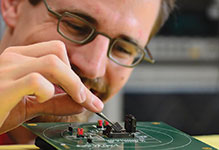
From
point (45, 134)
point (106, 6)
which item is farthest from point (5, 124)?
point (106, 6)

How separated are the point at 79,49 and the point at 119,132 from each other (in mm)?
412

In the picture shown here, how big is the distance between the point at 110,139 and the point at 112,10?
55cm

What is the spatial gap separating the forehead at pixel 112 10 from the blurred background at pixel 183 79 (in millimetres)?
1743

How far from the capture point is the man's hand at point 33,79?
78cm

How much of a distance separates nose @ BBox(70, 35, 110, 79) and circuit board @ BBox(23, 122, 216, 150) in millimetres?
246

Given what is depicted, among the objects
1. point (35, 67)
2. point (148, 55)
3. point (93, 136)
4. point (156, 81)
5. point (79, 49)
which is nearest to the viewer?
point (35, 67)

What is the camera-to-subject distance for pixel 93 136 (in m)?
0.93

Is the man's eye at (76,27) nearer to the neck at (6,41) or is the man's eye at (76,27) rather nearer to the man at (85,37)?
the man at (85,37)

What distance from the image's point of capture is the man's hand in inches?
30.7

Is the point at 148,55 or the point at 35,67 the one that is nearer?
the point at 35,67

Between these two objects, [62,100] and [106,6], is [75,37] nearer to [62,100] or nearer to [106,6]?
[106,6]

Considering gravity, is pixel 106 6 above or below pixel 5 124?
→ above

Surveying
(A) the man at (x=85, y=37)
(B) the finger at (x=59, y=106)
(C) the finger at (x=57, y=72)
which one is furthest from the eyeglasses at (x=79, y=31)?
(C) the finger at (x=57, y=72)

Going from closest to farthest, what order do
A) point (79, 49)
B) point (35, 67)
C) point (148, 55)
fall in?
point (35, 67), point (79, 49), point (148, 55)
